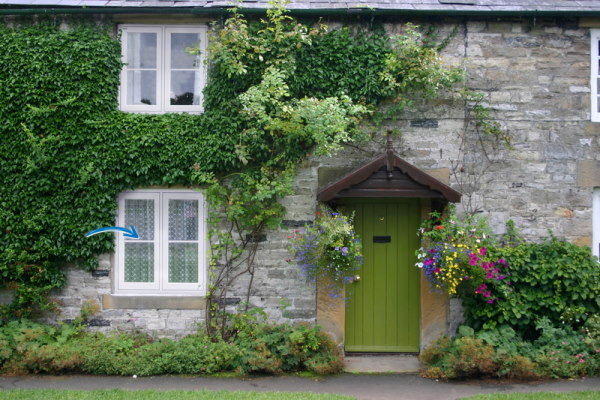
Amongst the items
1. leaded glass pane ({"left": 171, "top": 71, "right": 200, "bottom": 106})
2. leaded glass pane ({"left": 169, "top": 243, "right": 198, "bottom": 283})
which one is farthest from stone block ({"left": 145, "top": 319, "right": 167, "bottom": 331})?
leaded glass pane ({"left": 171, "top": 71, "right": 200, "bottom": 106})

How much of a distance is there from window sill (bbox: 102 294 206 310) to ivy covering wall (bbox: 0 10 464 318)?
0.59 meters

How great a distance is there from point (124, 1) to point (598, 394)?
7.49 m

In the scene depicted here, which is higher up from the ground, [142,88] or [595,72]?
[595,72]

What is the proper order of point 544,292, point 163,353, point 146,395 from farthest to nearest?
1. point 544,292
2. point 163,353
3. point 146,395

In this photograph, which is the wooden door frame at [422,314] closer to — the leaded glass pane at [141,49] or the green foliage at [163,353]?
the green foliage at [163,353]

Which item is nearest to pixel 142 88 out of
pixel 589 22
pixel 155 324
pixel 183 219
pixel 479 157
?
pixel 183 219

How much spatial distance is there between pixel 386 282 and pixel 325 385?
175 cm

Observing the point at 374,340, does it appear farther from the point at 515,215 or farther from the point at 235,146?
the point at 235,146

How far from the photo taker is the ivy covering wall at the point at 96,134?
23.7 feet

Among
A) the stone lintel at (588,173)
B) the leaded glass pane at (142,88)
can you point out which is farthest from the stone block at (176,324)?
the stone lintel at (588,173)

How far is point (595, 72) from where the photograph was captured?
759 centimetres

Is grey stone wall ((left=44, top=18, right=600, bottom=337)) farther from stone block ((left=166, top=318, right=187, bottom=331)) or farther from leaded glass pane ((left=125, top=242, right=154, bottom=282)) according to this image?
leaded glass pane ((left=125, top=242, right=154, bottom=282))

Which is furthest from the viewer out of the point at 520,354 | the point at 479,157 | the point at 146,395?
the point at 479,157

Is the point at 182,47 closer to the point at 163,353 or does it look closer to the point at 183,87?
the point at 183,87
